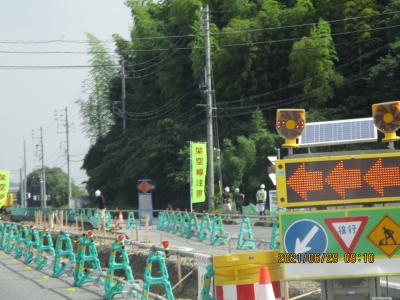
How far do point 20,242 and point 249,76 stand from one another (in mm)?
26405

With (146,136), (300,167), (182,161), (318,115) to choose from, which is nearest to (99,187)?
(146,136)

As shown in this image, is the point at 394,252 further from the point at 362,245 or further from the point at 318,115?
the point at 318,115

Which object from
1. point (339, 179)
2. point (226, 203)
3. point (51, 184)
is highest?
point (51, 184)

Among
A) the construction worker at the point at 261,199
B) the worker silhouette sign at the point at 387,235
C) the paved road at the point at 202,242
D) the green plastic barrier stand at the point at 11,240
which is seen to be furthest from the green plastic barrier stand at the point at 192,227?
the worker silhouette sign at the point at 387,235

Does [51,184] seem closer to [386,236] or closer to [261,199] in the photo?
[261,199]

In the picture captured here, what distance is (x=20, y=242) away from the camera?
72.5 ft

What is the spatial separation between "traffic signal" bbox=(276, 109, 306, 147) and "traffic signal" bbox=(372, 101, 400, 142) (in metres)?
0.85

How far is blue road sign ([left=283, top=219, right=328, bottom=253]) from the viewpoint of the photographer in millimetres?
7785

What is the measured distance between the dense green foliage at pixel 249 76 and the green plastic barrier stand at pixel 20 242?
20.7m

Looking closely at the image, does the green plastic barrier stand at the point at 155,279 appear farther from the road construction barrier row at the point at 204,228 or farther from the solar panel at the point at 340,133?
the road construction barrier row at the point at 204,228

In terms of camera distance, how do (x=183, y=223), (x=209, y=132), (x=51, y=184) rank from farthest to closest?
(x=51, y=184), (x=209, y=132), (x=183, y=223)

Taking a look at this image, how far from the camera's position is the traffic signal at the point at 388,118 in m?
8.01
